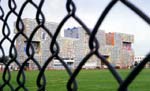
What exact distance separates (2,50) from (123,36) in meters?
81.8

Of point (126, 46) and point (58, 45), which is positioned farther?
point (126, 46)

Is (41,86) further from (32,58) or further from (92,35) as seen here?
(92,35)

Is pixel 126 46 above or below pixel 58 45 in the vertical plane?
below

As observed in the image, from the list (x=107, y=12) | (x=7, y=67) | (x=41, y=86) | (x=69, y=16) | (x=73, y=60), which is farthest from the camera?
(x=73, y=60)

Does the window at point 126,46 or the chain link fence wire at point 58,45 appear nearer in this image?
the chain link fence wire at point 58,45

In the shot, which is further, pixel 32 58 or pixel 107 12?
pixel 32 58

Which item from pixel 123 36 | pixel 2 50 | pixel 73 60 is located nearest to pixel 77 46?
pixel 73 60

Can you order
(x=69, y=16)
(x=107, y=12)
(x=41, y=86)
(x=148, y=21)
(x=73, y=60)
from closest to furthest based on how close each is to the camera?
(x=148, y=21) < (x=107, y=12) < (x=69, y=16) < (x=41, y=86) < (x=73, y=60)

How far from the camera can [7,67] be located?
4.63 feet

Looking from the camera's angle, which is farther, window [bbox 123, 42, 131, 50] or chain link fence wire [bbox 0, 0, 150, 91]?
window [bbox 123, 42, 131, 50]

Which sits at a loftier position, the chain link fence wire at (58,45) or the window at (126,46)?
the chain link fence wire at (58,45)

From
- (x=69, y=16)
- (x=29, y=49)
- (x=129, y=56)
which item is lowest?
(x=129, y=56)

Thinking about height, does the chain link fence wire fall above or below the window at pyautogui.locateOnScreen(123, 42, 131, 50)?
above

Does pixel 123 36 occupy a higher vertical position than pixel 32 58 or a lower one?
lower
